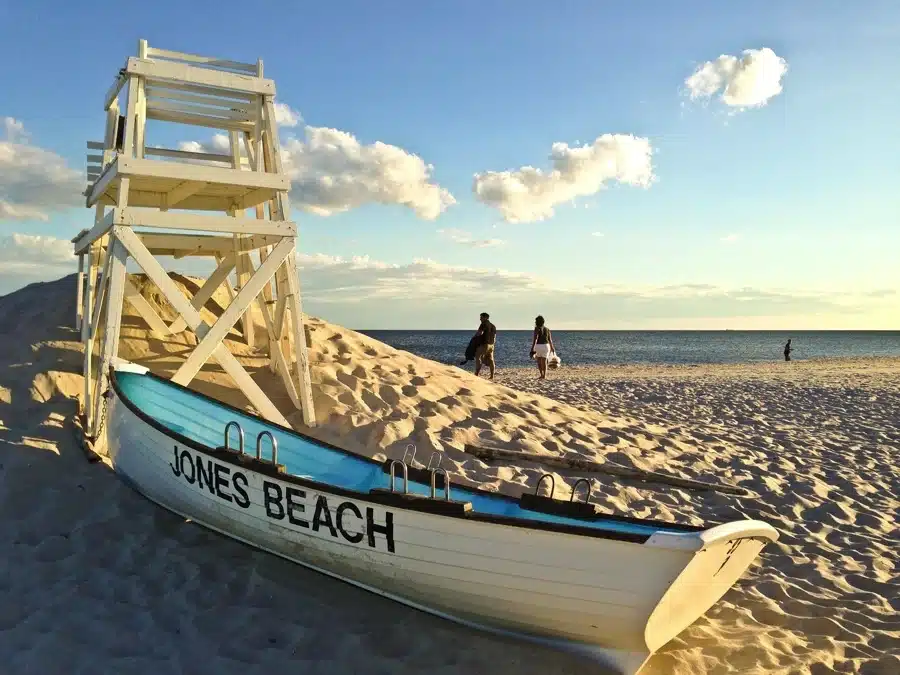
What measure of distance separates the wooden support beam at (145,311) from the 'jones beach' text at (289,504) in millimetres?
4163

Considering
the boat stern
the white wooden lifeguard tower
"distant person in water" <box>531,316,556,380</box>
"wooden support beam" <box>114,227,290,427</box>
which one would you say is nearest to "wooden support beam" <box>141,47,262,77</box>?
the white wooden lifeguard tower

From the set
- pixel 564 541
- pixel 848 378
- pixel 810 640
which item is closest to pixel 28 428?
pixel 564 541

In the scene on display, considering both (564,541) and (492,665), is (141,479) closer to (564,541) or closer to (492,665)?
(492,665)

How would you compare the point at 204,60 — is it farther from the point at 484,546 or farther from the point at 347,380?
the point at 484,546

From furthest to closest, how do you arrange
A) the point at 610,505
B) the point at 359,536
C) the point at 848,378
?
1. the point at 848,378
2. the point at 610,505
3. the point at 359,536

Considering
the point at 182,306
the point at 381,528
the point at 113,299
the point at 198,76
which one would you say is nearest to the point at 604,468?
the point at 381,528

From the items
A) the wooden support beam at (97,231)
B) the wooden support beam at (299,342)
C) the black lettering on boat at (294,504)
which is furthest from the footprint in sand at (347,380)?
the black lettering on boat at (294,504)

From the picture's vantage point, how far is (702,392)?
55.1 ft

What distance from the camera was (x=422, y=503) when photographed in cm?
412

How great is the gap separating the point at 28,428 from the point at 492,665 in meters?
5.74

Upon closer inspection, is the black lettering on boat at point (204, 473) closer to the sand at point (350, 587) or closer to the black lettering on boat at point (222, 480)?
the black lettering on boat at point (222, 480)

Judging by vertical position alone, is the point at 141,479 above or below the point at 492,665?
above

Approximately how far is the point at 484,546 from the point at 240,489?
2.09 metres

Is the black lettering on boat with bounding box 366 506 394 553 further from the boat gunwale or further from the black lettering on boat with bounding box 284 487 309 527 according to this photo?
the black lettering on boat with bounding box 284 487 309 527
